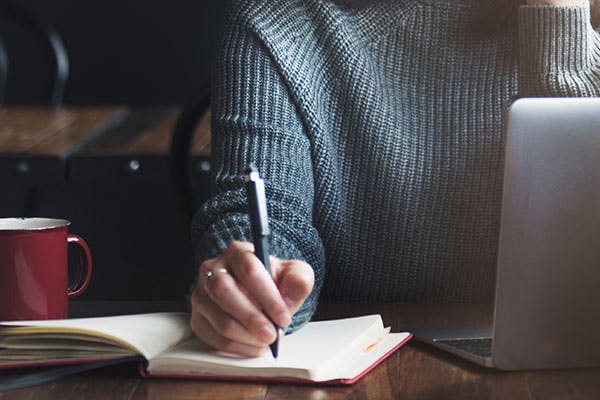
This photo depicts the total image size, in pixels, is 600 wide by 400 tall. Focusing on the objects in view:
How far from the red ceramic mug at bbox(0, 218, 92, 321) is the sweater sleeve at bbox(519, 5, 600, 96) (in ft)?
1.94

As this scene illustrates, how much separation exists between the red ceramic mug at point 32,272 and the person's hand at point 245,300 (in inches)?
5.9

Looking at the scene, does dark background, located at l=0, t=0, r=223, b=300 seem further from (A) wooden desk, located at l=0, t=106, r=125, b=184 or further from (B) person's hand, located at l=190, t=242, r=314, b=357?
(B) person's hand, located at l=190, t=242, r=314, b=357

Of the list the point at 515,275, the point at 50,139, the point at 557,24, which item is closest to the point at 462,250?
the point at 557,24

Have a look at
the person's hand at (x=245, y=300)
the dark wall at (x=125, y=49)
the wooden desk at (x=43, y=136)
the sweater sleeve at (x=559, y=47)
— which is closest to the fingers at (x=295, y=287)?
the person's hand at (x=245, y=300)

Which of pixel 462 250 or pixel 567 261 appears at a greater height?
pixel 567 261

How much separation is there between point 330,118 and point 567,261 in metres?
0.55

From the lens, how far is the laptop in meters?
0.84

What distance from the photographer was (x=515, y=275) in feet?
2.85

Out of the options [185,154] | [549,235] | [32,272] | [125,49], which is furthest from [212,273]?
[125,49]

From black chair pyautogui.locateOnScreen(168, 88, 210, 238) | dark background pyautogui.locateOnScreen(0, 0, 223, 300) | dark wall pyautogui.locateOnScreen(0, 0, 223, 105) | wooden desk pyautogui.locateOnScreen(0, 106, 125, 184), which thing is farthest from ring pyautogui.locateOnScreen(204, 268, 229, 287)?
dark wall pyautogui.locateOnScreen(0, 0, 223, 105)

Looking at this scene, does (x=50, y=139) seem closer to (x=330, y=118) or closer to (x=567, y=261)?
(x=330, y=118)

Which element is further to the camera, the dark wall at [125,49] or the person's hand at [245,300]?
the dark wall at [125,49]

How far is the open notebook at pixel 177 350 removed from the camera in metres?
0.90

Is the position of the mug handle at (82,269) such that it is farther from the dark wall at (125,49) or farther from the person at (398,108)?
the dark wall at (125,49)
